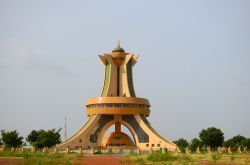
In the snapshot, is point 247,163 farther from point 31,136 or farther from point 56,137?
point 31,136

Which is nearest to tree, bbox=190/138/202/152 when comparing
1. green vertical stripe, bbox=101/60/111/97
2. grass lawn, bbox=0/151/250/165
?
green vertical stripe, bbox=101/60/111/97

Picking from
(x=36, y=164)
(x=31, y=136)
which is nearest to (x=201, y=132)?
(x=31, y=136)

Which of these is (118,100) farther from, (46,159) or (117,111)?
(46,159)

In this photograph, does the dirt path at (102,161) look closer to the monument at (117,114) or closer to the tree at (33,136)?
the monument at (117,114)

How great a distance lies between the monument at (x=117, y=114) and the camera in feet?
171

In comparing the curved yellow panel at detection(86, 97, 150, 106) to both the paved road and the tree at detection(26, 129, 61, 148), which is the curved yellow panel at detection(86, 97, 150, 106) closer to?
the tree at detection(26, 129, 61, 148)

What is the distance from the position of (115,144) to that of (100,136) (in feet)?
8.18

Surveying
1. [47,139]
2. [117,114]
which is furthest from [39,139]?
[117,114]

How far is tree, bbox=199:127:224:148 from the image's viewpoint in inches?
1992

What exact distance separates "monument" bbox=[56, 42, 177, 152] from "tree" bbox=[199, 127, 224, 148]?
15.8 ft

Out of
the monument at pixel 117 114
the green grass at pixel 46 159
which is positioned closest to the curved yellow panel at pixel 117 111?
the monument at pixel 117 114

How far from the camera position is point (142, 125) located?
53156 millimetres

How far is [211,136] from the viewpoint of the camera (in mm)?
50656

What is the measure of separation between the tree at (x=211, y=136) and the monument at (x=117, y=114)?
480 cm
